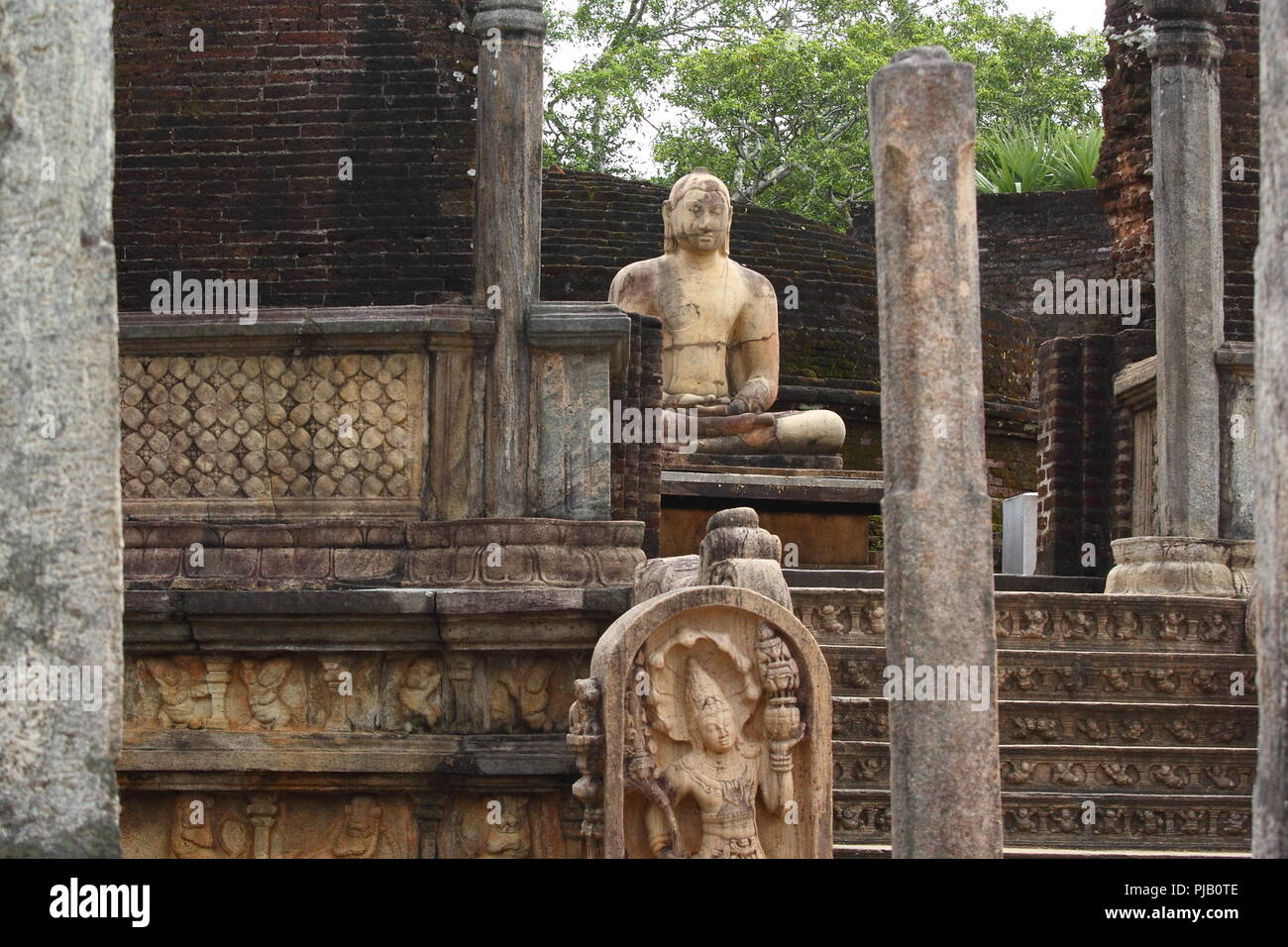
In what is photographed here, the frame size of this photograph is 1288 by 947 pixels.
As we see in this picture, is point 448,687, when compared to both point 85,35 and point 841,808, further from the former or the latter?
point 85,35

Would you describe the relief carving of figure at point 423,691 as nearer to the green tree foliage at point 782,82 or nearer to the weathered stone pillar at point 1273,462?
the weathered stone pillar at point 1273,462

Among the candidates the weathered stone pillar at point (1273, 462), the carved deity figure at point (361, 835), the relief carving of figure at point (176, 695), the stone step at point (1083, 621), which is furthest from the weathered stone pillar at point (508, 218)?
the weathered stone pillar at point (1273, 462)

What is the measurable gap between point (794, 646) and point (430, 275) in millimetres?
6415

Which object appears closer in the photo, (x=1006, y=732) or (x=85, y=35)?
(x=85, y=35)

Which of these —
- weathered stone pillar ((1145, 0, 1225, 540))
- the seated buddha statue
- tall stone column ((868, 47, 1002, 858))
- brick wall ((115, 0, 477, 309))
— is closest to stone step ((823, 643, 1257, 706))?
weathered stone pillar ((1145, 0, 1225, 540))

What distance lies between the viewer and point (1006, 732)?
29.0 ft

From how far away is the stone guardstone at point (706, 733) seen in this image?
6926 mm

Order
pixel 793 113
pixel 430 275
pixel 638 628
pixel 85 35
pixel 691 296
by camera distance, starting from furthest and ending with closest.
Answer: pixel 793 113 < pixel 691 296 < pixel 430 275 < pixel 638 628 < pixel 85 35

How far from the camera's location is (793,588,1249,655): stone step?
367 inches

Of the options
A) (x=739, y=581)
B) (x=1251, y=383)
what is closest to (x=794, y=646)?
(x=739, y=581)

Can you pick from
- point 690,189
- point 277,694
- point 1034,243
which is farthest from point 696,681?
point 1034,243

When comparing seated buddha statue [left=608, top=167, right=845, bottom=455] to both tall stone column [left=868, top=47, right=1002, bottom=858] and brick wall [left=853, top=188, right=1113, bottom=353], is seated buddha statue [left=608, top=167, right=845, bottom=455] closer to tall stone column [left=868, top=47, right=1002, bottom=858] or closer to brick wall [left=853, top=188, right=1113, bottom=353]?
tall stone column [left=868, top=47, right=1002, bottom=858]

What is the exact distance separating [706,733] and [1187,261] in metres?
5.61

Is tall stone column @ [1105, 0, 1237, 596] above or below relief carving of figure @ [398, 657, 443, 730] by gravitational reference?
above
